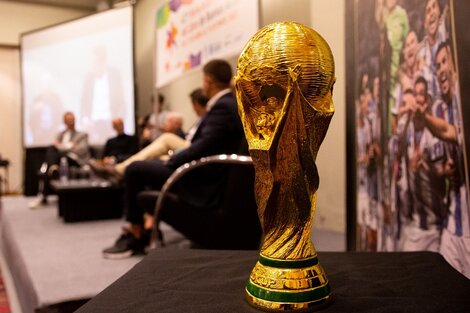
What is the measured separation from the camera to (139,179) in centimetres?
240

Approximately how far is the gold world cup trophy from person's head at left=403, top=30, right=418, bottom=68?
2.73 ft

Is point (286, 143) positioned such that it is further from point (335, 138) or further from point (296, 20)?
point (335, 138)

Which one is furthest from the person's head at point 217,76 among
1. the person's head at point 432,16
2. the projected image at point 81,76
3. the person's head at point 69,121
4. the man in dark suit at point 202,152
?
the person's head at point 69,121

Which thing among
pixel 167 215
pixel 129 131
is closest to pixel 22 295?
pixel 167 215

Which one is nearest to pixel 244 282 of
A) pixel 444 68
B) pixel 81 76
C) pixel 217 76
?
pixel 444 68

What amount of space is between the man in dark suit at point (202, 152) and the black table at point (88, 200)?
1.34 metres

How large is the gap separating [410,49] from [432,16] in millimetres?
147

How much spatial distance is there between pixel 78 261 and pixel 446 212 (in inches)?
76.4

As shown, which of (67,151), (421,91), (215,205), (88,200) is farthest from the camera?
(67,151)

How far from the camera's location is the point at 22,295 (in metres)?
2.18

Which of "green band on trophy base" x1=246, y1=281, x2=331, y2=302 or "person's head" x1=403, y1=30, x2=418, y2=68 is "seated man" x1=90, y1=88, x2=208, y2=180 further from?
"green band on trophy base" x1=246, y1=281, x2=331, y2=302

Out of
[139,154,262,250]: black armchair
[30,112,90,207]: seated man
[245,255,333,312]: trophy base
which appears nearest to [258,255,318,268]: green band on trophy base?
[245,255,333,312]: trophy base

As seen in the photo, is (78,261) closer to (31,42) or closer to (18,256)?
(18,256)

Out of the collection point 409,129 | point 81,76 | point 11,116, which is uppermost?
point 81,76
